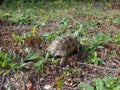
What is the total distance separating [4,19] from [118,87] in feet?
12.4

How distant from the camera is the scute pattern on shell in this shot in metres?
3.49

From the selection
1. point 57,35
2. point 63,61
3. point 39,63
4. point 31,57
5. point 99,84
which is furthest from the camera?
point 57,35

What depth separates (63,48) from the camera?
3.50m

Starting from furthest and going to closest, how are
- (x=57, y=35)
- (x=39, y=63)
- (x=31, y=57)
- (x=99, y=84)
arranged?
(x=57, y=35) → (x=31, y=57) → (x=39, y=63) → (x=99, y=84)

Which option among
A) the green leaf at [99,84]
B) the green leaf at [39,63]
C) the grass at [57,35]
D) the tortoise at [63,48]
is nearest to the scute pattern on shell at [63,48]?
the tortoise at [63,48]

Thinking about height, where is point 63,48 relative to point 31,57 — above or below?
above

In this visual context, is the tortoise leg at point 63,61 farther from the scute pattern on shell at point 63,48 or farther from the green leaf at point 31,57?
the green leaf at point 31,57

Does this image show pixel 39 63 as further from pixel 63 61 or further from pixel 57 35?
pixel 57 35

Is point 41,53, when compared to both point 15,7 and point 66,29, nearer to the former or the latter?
point 66,29

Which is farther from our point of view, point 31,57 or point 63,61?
point 31,57

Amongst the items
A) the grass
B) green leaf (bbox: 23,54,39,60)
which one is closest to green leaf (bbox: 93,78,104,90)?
the grass

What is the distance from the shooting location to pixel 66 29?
17.2 ft

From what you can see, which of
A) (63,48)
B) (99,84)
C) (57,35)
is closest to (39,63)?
(63,48)

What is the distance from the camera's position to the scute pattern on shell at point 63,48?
3488 millimetres
